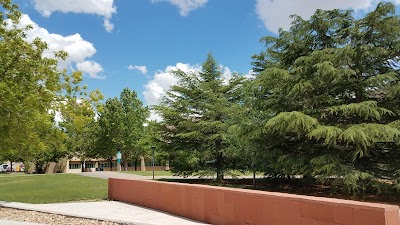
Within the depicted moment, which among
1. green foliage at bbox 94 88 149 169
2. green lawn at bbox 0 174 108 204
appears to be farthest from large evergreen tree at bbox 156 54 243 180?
green foliage at bbox 94 88 149 169

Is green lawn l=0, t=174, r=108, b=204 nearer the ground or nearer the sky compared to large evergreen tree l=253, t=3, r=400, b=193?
nearer the ground

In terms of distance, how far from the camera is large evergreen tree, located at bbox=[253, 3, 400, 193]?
520 inches

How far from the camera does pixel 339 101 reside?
15.0 metres

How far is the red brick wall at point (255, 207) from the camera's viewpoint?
18.3 ft

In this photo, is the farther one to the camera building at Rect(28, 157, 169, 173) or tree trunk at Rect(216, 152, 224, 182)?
building at Rect(28, 157, 169, 173)

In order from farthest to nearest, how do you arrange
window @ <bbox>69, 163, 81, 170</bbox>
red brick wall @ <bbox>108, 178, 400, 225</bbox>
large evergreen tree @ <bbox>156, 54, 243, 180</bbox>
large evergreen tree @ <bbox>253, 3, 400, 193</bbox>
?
window @ <bbox>69, 163, 81, 170</bbox>
large evergreen tree @ <bbox>156, 54, 243, 180</bbox>
large evergreen tree @ <bbox>253, 3, 400, 193</bbox>
red brick wall @ <bbox>108, 178, 400, 225</bbox>

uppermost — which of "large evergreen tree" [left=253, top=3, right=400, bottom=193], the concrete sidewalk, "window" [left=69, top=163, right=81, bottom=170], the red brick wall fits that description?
"large evergreen tree" [left=253, top=3, right=400, bottom=193]

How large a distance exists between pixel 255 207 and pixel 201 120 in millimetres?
16216

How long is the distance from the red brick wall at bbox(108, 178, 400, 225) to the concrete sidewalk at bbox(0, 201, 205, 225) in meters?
0.41

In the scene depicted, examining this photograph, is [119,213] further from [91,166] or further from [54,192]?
[91,166]

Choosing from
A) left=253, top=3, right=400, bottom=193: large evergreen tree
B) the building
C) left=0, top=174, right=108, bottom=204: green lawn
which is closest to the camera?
left=253, top=3, right=400, bottom=193: large evergreen tree

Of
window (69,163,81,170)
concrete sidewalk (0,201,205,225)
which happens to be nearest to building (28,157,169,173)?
window (69,163,81,170)

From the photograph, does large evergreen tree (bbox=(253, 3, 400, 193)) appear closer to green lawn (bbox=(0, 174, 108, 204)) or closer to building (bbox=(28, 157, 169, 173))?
green lawn (bbox=(0, 174, 108, 204))

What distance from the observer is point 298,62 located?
15.6 m
